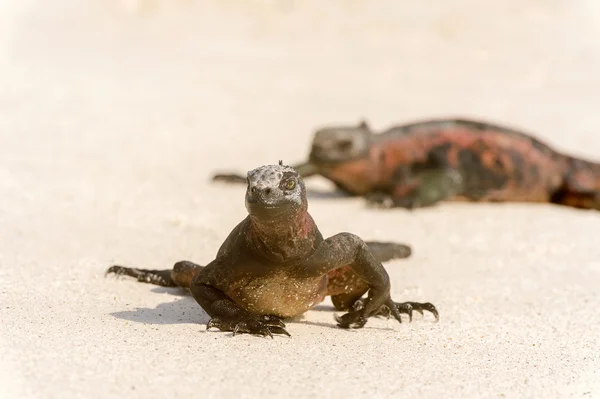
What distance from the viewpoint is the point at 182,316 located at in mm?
5070

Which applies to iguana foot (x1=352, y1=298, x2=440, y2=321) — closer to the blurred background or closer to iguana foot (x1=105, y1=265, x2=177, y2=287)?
iguana foot (x1=105, y1=265, x2=177, y2=287)

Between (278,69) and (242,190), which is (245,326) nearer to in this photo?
(242,190)

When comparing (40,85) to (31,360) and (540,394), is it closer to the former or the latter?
(31,360)

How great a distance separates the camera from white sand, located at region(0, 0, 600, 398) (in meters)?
4.26

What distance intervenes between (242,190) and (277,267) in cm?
476

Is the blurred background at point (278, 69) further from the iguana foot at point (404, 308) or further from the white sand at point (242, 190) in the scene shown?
the iguana foot at point (404, 308)

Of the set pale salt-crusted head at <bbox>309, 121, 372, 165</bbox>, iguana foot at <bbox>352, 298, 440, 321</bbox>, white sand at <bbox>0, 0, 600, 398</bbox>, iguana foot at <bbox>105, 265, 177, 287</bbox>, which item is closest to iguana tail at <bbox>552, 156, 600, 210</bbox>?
white sand at <bbox>0, 0, 600, 398</bbox>

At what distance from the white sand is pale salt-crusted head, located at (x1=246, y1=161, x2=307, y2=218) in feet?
2.27

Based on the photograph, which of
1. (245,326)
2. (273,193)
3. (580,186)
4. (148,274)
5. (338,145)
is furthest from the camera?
(580,186)

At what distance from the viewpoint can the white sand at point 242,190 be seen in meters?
4.26

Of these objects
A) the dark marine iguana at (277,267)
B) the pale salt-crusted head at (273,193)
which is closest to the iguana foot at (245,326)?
the dark marine iguana at (277,267)

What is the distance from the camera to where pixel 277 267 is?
4.64 meters

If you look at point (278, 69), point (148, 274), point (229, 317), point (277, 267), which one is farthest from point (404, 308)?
point (278, 69)

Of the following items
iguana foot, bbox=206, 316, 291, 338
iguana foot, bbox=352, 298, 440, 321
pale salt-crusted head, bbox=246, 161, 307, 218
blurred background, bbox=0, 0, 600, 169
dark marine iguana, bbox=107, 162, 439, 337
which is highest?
blurred background, bbox=0, 0, 600, 169
